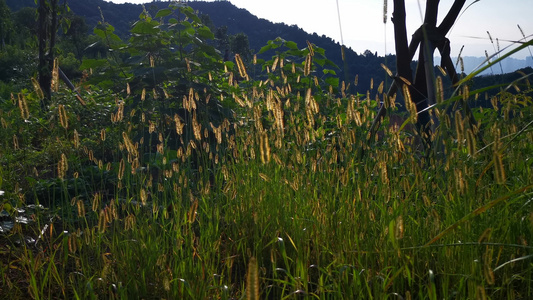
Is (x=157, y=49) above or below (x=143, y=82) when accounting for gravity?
above

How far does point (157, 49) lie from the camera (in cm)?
466

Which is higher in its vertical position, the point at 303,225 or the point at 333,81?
the point at 333,81

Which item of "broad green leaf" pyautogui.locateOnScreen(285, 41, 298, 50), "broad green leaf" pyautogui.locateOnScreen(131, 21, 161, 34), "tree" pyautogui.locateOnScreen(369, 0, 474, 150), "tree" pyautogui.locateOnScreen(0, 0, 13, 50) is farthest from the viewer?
"tree" pyautogui.locateOnScreen(0, 0, 13, 50)

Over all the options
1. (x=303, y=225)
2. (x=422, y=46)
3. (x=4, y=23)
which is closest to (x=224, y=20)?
(x=4, y=23)

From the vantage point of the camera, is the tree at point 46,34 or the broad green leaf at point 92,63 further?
the tree at point 46,34

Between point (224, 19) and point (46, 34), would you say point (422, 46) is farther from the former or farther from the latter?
point (224, 19)

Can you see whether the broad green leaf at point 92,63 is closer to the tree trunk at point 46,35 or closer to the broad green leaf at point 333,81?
the tree trunk at point 46,35

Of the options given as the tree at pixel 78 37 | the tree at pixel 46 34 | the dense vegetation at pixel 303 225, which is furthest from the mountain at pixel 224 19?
the dense vegetation at pixel 303 225

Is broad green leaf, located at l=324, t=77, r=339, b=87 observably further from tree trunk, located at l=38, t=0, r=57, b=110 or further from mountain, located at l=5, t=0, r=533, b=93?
mountain, located at l=5, t=0, r=533, b=93

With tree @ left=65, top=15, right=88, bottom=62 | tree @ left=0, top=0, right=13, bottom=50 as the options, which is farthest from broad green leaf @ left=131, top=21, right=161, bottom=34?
tree @ left=65, top=15, right=88, bottom=62

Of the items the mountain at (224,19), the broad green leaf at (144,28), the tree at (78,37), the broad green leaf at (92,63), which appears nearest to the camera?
the broad green leaf at (144,28)

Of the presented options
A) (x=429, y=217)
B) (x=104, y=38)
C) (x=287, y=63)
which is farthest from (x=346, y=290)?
(x=104, y=38)

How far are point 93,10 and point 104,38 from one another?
91.6 metres

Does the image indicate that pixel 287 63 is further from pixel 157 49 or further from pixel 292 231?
pixel 292 231
